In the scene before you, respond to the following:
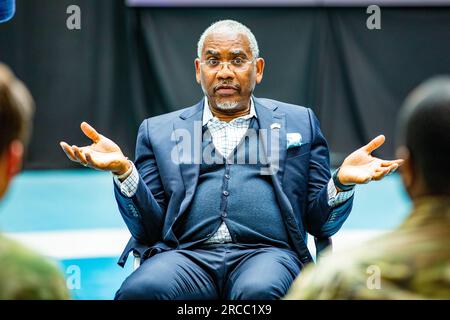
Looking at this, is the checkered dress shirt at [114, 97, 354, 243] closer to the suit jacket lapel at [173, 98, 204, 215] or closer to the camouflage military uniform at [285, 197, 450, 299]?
the suit jacket lapel at [173, 98, 204, 215]

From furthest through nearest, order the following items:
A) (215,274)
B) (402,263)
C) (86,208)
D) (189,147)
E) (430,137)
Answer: (86,208) → (189,147) → (215,274) → (430,137) → (402,263)

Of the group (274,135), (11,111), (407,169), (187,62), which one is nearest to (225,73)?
(274,135)

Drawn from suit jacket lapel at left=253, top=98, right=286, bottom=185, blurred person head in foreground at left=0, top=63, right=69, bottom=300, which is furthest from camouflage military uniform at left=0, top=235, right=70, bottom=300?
suit jacket lapel at left=253, top=98, right=286, bottom=185

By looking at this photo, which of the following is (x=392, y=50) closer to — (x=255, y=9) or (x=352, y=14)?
(x=352, y=14)

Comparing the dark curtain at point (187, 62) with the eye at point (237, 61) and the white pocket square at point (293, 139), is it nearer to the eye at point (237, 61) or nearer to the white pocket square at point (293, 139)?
the eye at point (237, 61)

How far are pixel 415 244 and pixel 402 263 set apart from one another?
59mm

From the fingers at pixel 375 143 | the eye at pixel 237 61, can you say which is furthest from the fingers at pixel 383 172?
the eye at pixel 237 61

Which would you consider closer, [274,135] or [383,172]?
[383,172]

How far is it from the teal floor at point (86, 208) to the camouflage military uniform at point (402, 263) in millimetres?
2814

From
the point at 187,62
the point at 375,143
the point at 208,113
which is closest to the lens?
the point at 375,143

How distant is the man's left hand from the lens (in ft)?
11.0

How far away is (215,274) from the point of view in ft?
12.0

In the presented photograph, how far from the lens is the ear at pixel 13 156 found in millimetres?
2197

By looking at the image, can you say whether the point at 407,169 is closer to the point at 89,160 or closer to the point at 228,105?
the point at 89,160
